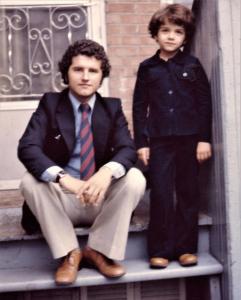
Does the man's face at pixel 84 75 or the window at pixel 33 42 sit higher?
the window at pixel 33 42

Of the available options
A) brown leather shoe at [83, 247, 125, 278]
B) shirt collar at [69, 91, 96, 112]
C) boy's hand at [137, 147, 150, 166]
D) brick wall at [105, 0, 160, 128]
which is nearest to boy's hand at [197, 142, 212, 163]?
boy's hand at [137, 147, 150, 166]

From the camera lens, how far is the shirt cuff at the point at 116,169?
242cm

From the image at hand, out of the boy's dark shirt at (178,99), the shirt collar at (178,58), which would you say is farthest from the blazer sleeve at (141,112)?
the shirt collar at (178,58)

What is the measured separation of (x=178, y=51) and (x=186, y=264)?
3.93ft

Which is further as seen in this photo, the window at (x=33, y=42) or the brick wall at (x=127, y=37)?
the brick wall at (x=127, y=37)

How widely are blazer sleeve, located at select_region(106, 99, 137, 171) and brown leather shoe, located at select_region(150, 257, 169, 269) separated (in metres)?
0.52

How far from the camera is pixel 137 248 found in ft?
8.98

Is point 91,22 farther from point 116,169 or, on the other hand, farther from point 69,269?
point 69,269

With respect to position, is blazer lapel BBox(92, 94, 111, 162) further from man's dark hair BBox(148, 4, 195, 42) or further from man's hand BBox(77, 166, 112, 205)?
man's dark hair BBox(148, 4, 195, 42)

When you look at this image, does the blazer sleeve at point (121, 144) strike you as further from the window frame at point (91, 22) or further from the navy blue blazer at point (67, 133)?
the window frame at point (91, 22)

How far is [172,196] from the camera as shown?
269 centimetres

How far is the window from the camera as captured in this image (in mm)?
4426

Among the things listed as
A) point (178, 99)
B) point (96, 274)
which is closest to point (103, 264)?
point (96, 274)

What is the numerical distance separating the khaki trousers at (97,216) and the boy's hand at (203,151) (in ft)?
1.34
